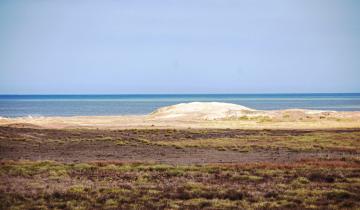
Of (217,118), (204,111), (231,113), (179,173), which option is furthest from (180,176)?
(204,111)

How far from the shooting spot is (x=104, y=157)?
3494cm

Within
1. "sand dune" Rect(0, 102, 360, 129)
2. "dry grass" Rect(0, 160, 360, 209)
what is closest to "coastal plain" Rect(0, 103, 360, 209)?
"dry grass" Rect(0, 160, 360, 209)

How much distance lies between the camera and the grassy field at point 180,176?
60.1 feet

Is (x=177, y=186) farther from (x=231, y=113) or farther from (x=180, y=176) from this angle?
(x=231, y=113)

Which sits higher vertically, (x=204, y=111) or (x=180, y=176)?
(x=204, y=111)

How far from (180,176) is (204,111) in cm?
6901

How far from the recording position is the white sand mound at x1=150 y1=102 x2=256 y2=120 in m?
86.5

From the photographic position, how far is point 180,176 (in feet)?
79.8

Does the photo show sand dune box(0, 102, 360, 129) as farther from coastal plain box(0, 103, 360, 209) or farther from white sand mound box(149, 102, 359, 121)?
coastal plain box(0, 103, 360, 209)

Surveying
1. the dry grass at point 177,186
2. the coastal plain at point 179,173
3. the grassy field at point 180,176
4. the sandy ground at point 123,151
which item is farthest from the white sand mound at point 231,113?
the dry grass at point 177,186

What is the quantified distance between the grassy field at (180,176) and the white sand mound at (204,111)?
42.0 meters

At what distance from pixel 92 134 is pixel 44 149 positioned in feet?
45.9

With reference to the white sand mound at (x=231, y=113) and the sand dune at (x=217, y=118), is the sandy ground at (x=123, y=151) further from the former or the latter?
the white sand mound at (x=231, y=113)

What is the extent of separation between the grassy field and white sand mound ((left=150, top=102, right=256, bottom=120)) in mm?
41966
